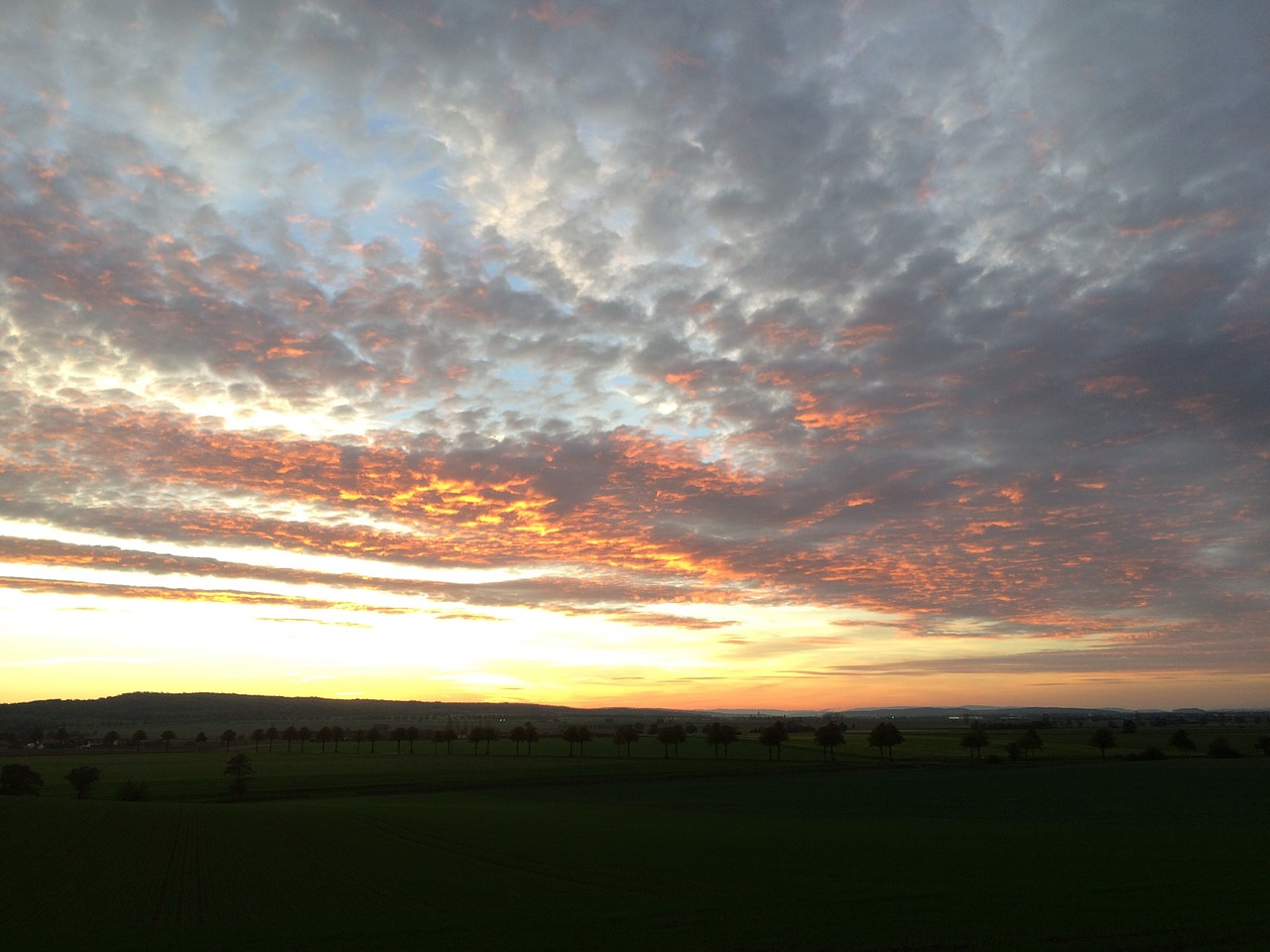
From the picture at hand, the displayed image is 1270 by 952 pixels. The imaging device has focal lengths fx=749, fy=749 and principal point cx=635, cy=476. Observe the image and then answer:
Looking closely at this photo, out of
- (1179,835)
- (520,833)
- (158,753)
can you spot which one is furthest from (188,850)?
(158,753)

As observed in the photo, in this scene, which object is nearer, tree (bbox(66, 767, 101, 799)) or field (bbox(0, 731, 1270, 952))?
field (bbox(0, 731, 1270, 952))

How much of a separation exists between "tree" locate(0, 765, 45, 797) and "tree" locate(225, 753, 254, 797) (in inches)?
742

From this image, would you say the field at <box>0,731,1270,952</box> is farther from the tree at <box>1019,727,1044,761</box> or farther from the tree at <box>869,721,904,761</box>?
the tree at <box>1019,727,1044,761</box>

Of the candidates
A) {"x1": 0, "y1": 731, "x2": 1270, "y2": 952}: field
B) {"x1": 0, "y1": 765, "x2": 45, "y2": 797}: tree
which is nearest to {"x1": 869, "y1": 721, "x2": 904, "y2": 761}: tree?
{"x1": 0, "y1": 731, "x2": 1270, "y2": 952}: field

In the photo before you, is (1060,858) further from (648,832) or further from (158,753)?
(158,753)

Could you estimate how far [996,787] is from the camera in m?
79.2

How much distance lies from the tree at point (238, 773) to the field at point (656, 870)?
9.66ft

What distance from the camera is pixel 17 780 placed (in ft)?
260

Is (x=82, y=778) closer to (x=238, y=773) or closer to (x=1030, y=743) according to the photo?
(x=238, y=773)

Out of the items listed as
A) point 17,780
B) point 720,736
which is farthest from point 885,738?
point 17,780

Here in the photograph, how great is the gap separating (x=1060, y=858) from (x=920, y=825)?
49.6ft

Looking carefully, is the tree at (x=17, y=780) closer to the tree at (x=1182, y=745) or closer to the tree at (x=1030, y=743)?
the tree at (x=1030, y=743)

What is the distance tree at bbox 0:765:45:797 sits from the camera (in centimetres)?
7919

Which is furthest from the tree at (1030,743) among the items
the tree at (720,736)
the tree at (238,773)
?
the tree at (238,773)
